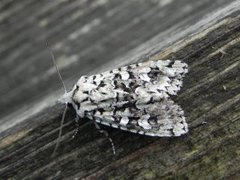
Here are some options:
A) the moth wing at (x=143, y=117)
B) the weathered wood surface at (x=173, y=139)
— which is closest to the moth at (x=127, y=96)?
the moth wing at (x=143, y=117)

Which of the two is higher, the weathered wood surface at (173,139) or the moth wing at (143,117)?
the weathered wood surface at (173,139)

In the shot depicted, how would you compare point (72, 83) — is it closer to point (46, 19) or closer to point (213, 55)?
point (46, 19)

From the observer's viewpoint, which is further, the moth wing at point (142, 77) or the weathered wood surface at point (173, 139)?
the moth wing at point (142, 77)

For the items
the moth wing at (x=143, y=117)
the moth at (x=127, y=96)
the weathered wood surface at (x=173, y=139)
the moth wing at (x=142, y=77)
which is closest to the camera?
the weathered wood surface at (x=173, y=139)

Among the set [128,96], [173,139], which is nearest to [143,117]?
[128,96]

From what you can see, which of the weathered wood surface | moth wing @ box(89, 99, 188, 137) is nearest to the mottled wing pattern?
moth wing @ box(89, 99, 188, 137)

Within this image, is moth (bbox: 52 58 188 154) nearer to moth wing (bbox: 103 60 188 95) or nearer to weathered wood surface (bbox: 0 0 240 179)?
moth wing (bbox: 103 60 188 95)

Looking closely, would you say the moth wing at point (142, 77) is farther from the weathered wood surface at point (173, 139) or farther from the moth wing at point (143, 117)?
the weathered wood surface at point (173, 139)

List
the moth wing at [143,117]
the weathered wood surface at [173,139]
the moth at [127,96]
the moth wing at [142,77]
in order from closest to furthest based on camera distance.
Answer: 1. the weathered wood surface at [173,139]
2. the moth wing at [143,117]
3. the moth at [127,96]
4. the moth wing at [142,77]

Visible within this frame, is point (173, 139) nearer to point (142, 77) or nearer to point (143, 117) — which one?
point (143, 117)
